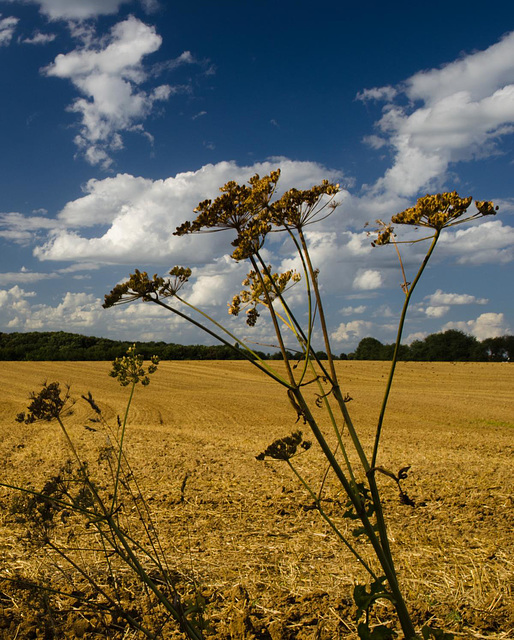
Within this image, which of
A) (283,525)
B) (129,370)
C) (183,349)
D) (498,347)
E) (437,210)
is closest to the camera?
(437,210)

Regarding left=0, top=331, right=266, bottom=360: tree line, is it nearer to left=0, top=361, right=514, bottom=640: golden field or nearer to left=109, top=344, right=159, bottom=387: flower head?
left=0, top=361, right=514, bottom=640: golden field

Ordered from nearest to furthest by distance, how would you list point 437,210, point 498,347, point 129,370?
point 437,210 < point 129,370 < point 498,347

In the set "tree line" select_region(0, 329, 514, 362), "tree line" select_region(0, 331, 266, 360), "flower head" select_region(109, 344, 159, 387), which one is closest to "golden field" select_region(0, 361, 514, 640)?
"flower head" select_region(109, 344, 159, 387)

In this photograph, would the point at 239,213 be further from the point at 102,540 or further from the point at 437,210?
the point at 102,540

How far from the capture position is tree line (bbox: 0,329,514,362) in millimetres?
39719

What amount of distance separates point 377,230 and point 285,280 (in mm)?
565

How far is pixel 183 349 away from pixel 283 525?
36.4m

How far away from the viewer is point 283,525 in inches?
203

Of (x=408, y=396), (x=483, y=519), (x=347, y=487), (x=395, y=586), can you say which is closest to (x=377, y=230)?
(x=347, y=487)

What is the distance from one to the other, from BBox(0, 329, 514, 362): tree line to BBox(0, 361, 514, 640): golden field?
21799 millimetres

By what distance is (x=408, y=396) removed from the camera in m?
20.5

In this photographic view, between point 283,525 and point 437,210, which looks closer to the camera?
point 437,210

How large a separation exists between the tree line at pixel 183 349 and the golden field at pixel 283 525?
71.5 feet

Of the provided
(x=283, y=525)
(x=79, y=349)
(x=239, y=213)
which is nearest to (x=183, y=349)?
(x=79, y=349)
